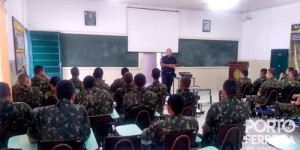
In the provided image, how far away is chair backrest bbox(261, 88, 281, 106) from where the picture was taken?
14.9 ft

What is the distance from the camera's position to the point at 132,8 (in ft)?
25.3

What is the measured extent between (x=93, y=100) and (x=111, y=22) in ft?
17.5

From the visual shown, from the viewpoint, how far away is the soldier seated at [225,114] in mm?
2340

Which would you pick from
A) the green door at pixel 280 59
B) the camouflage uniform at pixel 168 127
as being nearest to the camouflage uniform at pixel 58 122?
the camouflage uniform at pixel 168 127

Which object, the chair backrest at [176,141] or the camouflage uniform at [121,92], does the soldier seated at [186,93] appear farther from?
the chair backrest at [176,141]

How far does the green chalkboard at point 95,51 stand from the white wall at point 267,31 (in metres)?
5.20

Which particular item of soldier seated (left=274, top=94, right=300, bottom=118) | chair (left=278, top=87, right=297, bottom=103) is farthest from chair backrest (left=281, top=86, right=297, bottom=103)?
soldier seated (left=274, top=94, right=300, bottom=118)

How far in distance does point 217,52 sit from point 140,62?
365 centimetres

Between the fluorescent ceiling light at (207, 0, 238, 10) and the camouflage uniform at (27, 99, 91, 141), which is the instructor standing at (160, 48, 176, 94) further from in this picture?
the camouflage uniform at (27, 99, 91, 141)

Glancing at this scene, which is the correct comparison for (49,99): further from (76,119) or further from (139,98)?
(76,119)

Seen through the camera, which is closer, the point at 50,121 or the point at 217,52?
the point at 50,121

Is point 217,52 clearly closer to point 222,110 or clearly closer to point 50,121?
point 222,110

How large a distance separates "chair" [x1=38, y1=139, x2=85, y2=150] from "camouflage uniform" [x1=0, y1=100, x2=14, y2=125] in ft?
3.07

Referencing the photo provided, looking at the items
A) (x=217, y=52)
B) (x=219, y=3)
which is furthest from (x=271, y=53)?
(x=219, y=3)
